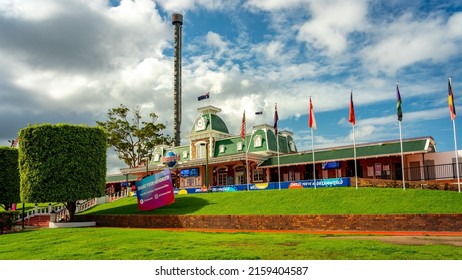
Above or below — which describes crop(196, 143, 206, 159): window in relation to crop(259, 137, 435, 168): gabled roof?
above

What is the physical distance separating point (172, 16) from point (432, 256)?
69261mm

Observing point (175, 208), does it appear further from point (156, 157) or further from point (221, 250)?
point (156, 157)

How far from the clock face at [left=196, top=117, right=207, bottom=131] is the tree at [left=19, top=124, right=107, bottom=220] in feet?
68.8

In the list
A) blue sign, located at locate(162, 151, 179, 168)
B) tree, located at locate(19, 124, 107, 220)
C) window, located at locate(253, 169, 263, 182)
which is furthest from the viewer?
blue sign, located at locate(162, 151, 179, 168)

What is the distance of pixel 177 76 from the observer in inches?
2746

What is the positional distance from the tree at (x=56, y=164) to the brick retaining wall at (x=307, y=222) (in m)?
4.78

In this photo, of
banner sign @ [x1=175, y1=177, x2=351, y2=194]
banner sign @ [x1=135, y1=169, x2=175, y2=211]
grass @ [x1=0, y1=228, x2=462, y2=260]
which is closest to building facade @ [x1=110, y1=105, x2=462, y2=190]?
banner sign @ [x1=175, y1=177, x2=351, y2=194]

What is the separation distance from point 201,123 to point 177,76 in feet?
69.4

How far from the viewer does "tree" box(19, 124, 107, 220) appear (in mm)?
29547

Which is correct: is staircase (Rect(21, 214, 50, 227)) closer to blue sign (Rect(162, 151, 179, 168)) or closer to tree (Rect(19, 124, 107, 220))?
tree (Rect(19, 124, 107, 220))

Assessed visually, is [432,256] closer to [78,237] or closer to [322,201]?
[322,201]

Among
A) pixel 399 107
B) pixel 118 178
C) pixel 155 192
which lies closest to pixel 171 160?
pixel 118 178

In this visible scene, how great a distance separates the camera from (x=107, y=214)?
31312 millimetres

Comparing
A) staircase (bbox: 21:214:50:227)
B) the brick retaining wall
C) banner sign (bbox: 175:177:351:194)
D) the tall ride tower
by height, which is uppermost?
the tall ride tower
